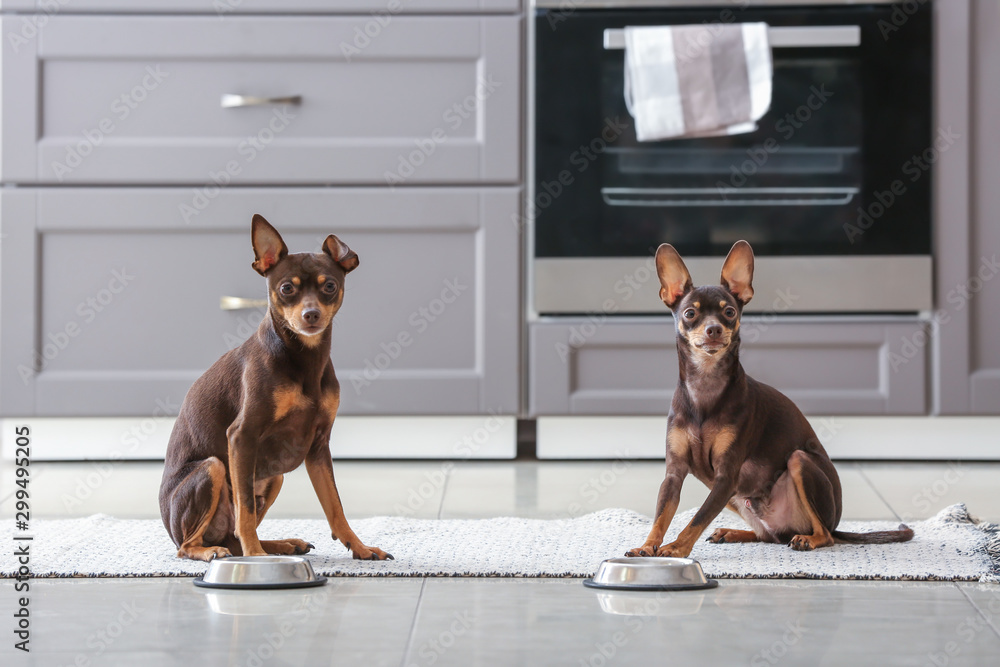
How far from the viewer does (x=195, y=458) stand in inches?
64.0

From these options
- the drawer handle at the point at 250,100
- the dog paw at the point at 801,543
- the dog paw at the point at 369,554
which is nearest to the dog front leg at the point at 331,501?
the dog paw at the point at 369,554

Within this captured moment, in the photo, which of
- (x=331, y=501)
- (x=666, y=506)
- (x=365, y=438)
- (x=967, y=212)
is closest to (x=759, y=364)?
(x=967, y=212)

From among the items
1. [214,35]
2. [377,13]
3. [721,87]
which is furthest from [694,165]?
[214,35]

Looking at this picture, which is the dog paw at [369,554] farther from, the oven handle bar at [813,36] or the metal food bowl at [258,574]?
the oven handle bar at [813,36]

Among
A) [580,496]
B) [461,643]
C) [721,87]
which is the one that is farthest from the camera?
[721,87]

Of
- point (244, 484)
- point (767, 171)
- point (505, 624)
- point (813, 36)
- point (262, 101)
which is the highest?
point (813, 36)

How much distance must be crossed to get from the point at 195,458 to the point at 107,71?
1.54 metres

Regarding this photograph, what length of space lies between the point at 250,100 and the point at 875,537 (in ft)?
5.99

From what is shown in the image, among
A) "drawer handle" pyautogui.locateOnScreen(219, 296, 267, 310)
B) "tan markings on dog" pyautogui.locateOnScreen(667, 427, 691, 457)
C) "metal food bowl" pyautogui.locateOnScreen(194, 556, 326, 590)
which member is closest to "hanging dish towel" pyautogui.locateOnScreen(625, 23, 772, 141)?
"drawer handle" pyautogui.locateOnScreen(219, 296, 267, 310)

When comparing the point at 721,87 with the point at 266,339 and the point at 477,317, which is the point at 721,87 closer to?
the point at 477,317

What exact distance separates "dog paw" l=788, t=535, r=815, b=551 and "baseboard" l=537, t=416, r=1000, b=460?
114cm

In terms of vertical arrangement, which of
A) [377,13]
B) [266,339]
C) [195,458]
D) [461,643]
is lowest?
[461,643]

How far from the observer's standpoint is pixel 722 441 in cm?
166

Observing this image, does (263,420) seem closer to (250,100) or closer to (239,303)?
(239,303)
